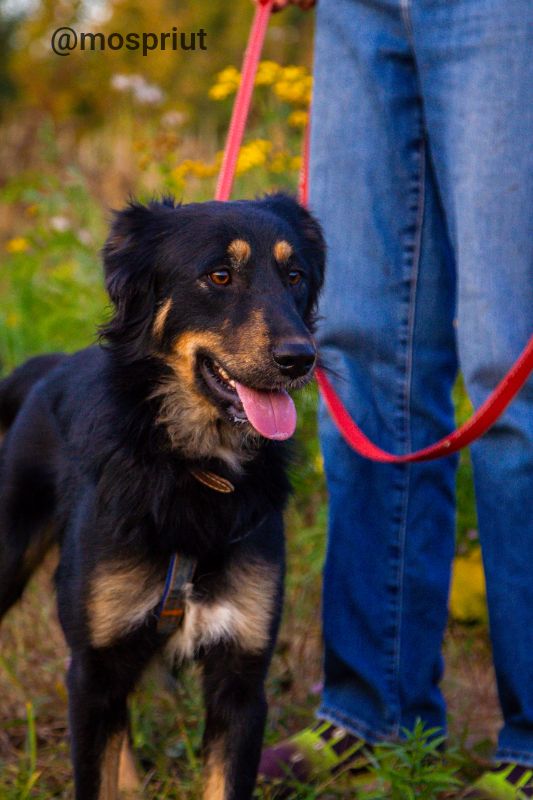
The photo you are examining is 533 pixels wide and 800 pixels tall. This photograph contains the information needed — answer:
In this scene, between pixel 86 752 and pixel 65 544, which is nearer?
pixel 86 752

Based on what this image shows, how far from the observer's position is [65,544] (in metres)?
2.86

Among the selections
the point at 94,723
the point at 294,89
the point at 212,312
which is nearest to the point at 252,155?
the point at 294,89

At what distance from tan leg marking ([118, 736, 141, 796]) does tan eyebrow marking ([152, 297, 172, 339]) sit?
127 centimetres

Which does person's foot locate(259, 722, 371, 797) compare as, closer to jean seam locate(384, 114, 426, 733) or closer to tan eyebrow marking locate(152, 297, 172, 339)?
jean seam locate(384, 114, 426, 733)

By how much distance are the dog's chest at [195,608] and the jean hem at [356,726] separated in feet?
2.17

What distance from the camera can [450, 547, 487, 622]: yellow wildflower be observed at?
4066mm

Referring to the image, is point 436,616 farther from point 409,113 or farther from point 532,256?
point 409,113

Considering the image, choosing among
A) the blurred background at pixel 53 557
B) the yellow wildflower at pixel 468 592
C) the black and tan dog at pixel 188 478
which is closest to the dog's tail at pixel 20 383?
the blurred background at pixel 53 557

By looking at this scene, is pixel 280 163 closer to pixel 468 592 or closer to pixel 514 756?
pixel 468 592

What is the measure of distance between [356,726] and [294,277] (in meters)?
1.40

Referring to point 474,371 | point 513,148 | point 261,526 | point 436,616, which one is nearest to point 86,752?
point 261,526

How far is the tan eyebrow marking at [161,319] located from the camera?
2768mm

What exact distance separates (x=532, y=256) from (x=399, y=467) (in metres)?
0.78

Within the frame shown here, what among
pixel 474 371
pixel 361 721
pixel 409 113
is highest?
pixel 409 113
